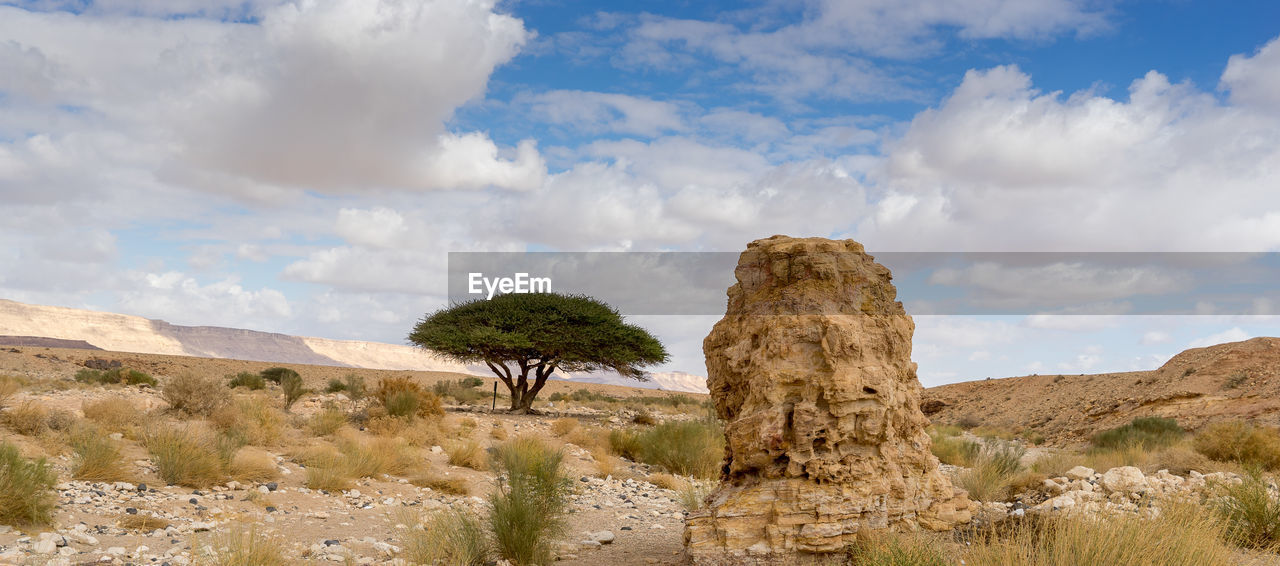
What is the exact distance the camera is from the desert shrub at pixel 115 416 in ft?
41.1

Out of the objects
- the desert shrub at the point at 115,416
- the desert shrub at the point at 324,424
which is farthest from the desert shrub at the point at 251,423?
the desert shrub at the point at 115,416

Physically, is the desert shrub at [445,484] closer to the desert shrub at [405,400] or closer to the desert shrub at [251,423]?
the desert shrub at [251,423]

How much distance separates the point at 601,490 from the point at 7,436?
8627mm

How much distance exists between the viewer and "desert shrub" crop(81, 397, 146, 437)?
1254 cm

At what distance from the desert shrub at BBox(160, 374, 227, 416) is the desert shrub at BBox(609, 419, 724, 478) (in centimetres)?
820

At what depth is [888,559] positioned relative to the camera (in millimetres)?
5156

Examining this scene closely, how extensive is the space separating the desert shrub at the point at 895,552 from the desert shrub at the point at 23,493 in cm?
777

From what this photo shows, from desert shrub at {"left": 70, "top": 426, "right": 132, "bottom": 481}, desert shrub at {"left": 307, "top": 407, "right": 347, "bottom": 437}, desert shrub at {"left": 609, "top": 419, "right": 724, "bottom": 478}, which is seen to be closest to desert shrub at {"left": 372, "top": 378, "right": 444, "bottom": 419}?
desert shrub at {"left": 307, "top": 407, "right": 347, "bottom": 437}

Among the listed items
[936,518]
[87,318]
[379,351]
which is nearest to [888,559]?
[936,518]

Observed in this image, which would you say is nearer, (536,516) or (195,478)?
(536,516)

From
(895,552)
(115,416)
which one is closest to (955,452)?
(895,552)

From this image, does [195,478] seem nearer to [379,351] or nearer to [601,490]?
[601,490]

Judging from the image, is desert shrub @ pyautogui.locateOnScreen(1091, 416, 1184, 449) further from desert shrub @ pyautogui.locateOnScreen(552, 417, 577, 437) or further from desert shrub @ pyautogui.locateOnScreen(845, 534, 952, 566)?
desert shrub @ pyautogui.locateOnScreen(845, 534, 952, 566)

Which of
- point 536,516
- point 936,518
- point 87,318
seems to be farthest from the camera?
point 87,318
